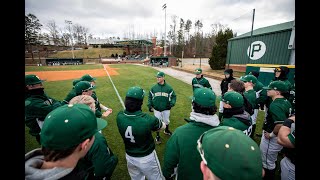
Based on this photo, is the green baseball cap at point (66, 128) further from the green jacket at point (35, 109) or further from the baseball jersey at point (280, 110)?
the baseball jersey at point (280, 110)

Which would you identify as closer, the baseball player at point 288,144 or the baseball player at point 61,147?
the baseball player at point 61,147

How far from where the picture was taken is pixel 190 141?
88.4 inches

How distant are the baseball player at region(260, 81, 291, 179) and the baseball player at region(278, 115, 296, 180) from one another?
0.62 metres

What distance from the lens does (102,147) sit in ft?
7.91

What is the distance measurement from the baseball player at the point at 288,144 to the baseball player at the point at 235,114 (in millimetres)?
506

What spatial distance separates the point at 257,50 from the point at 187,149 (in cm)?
2231

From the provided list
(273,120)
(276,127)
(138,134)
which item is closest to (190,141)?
(138,134)

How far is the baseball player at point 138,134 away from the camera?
2.97m

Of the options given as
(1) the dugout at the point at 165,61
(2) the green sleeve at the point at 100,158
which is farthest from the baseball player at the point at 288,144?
(1) the dugout at the point at 165,61

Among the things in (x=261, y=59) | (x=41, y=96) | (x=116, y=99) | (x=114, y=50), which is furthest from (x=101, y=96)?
(x=114, y=50)

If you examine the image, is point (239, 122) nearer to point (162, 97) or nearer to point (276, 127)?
point (276, 127)
